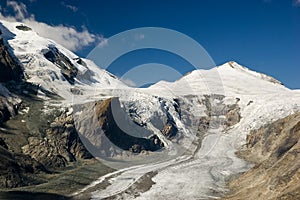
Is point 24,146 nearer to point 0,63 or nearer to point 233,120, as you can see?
point 0,63

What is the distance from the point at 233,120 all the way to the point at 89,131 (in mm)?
62399

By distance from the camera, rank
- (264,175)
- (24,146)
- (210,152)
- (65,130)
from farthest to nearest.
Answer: (210,152), (65,130), (24,146), (264,175)

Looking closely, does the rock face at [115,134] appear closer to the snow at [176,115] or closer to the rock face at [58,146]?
the snow at [176,115]

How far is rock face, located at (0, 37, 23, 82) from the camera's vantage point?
105062mm

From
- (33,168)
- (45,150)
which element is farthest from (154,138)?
(33,168)

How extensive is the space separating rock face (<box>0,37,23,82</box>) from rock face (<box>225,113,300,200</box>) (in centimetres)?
6241

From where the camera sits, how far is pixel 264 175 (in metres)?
55.9

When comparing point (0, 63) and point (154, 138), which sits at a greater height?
point (0, 63)

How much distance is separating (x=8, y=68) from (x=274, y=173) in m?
79.6

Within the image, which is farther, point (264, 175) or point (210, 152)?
point (210, 152)

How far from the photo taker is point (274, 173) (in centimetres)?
5075

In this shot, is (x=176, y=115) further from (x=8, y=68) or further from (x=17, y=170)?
(x=17, y=170)

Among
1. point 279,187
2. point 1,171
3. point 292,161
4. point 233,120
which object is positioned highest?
point 233,120

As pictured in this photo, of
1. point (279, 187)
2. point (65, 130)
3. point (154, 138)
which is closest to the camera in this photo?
point (279, 187)
